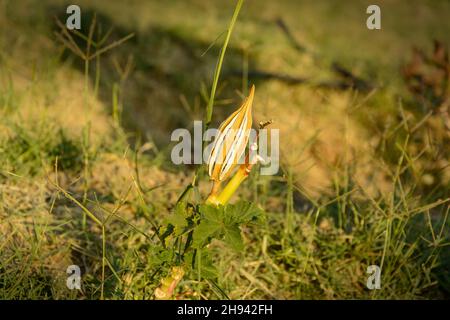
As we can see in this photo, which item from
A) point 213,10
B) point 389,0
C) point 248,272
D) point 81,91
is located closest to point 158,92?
point 81,91

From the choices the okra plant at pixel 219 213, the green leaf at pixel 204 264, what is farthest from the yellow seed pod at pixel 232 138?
the green leaf at pixel 204 264

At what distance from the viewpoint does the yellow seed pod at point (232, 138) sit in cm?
149

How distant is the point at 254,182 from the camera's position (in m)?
2.18

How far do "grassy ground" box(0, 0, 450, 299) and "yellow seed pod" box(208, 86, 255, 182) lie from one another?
0.11 meters

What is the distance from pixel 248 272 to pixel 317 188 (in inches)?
24.5

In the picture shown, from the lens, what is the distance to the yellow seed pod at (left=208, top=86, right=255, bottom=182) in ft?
4.90

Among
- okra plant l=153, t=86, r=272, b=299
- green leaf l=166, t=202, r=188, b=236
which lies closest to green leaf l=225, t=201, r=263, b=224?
okra plant l=153, t=86, r=272, b=299

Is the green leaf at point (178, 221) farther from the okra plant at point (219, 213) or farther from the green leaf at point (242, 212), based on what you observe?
the green leaf at point (242, 212)

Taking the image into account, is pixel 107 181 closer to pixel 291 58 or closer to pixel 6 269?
pixel 6 269

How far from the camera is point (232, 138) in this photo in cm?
150

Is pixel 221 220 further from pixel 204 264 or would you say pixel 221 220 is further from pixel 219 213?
pixel 204 264

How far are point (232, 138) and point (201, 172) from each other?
856 mm

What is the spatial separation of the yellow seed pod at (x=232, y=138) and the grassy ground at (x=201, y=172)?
111 millimetres

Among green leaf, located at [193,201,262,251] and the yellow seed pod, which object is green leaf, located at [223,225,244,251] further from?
the yellow seed pod
